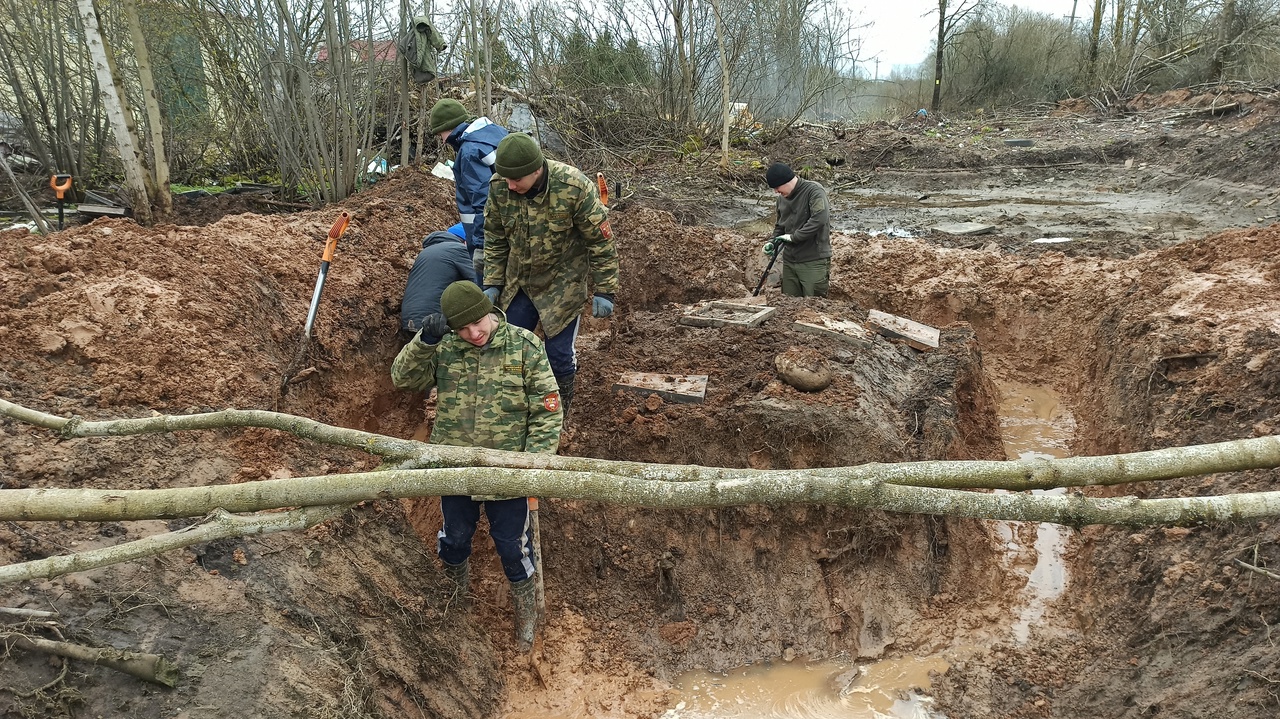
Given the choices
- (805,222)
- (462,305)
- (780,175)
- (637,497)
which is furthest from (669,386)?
(637,497)

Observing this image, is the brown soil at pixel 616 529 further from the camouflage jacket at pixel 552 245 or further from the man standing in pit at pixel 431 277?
the camouflage jacket at pixel 552 245

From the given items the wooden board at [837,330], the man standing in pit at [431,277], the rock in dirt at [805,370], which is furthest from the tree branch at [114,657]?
the wooden board at [837,330]

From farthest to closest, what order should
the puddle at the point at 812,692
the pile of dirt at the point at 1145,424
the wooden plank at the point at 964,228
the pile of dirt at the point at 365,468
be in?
the wooden plank at the point at 964,228
the puddle at the point at 812,692
the pile of dirt at the point at 1145,424
the pile of dirt at the point at 365,468

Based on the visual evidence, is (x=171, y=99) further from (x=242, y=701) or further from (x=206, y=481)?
(x=242, y=701)

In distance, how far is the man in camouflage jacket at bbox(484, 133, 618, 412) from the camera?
427 centimetres

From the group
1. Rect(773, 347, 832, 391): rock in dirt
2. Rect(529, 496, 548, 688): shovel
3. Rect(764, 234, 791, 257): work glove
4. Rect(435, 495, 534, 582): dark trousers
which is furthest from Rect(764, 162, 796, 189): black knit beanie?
Rect(435, 495, 534, 582): dark trousers

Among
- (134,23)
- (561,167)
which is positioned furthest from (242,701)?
(134,23)

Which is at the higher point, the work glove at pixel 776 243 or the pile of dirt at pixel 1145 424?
the work glove at pixel 776 243

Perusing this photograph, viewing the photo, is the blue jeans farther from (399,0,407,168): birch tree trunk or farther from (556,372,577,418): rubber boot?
(399,0,407,168): birch tree trunk

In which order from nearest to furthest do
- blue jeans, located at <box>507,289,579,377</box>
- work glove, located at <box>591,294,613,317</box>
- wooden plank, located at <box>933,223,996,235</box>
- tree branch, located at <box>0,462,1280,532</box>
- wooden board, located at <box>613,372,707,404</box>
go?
tree branch, located at <box>0,462,1280,532</box> → work glove, located at <box>591,294,613,317</box> → blue jeans, located at <box>507,289,579,377</box> → wooden board, located at <box>613,372,707,404</box> → wooden plank, located at <box>933,223,996,235</box>

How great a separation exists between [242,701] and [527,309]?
282cm

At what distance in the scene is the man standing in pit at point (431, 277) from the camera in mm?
4883

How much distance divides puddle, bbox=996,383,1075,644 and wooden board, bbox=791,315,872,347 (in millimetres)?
1596

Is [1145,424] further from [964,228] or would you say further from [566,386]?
[964,228]
